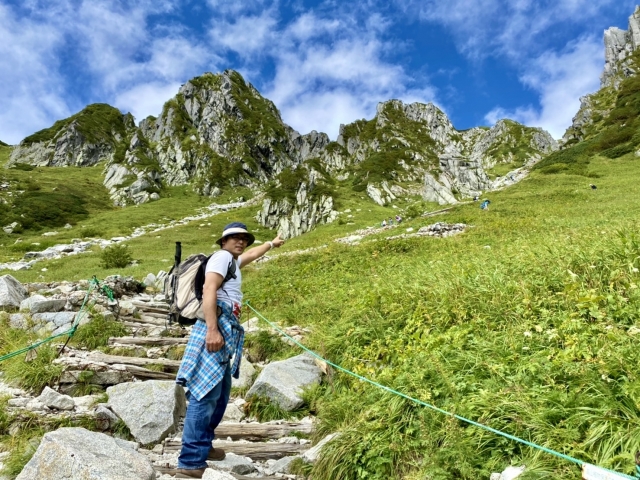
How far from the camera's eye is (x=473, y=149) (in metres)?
171

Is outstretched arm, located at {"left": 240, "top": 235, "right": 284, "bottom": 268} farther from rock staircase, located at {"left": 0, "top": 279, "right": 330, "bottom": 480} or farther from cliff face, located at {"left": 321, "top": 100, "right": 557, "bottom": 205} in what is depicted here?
cliff face, located at {"left": 321, "top": 100, "right": 557, "bottom": 205}

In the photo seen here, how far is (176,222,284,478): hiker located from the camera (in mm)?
4566

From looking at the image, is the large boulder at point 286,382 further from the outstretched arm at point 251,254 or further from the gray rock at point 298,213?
the gray rock at point 298,213

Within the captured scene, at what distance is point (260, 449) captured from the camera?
548 cm

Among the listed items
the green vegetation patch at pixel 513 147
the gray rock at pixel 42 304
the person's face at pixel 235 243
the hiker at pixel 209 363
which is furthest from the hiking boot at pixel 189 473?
the green vegetation patch at pixel 513 147

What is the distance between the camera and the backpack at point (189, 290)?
4.88 meters

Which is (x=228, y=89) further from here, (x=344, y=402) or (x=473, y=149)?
(x=344, y=402)

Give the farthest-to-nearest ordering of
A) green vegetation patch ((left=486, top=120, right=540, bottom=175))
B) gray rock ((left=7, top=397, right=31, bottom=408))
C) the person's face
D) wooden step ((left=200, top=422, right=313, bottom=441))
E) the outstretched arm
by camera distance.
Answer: green vegetation patch ((left=486, top=120, right=540, bottom=175))
the outstretched arm
gray rock ((left=7, top=397, right=31, bottom=408))
wooden step ((left=200, top=422, right=313, bottom=441))
the person's face

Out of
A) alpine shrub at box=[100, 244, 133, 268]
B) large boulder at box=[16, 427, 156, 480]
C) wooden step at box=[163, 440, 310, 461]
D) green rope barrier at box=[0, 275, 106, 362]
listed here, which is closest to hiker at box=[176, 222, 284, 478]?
wooden step at box=[163, 440, 310, 461]

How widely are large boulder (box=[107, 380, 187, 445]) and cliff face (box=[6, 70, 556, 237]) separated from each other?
210 ft

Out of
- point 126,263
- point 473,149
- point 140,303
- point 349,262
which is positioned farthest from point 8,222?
point 473,149

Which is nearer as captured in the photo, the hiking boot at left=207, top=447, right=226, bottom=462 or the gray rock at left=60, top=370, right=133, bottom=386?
the hiking boot at left=207, top=447, right=226, bottom=462

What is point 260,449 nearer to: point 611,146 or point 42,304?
point 42,304

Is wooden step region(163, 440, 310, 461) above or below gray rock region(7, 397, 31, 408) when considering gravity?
below
